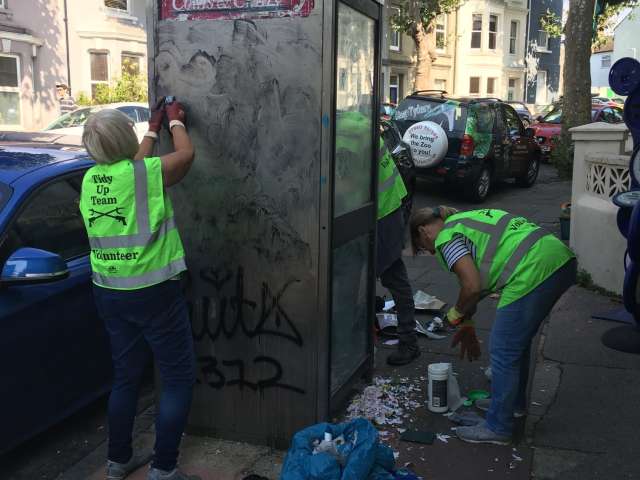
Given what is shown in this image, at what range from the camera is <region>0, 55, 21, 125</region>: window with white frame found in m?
19.3

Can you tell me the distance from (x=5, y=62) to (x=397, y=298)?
17.5 m

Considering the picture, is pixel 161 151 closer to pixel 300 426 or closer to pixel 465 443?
pixel 300 426

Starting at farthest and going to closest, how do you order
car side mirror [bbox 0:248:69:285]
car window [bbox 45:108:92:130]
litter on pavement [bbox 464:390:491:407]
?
car window [bbox 45:108:92:130], litter on pavement [bbox 464:390:491:407], car side mirror [bbox 0:248:69:285]

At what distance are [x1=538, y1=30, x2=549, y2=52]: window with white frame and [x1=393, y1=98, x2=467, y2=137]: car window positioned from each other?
31105 mm

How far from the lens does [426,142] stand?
1130 cm

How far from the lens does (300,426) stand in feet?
12.3

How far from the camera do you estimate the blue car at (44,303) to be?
133 inches

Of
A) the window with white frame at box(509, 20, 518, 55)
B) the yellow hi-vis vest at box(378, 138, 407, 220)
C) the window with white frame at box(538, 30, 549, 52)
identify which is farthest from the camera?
the window with white frame at box(538, 30, 549, 52)

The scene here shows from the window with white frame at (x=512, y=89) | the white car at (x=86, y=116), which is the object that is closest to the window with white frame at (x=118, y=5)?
the white car at (x=86, y=116)

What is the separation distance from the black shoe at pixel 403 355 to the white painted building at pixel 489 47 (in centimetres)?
3240

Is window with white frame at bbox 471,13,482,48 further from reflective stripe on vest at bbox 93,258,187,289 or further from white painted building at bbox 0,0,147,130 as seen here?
reflective stripe on vest at bbox 93,258,187,289

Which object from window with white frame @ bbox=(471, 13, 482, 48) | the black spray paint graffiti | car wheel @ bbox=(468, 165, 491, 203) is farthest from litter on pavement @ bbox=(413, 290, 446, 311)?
window with white frame @ bbox=(471, 13, 482, 48)

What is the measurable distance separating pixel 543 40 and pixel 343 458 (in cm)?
4162

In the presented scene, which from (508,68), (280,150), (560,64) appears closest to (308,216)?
(280,150)
